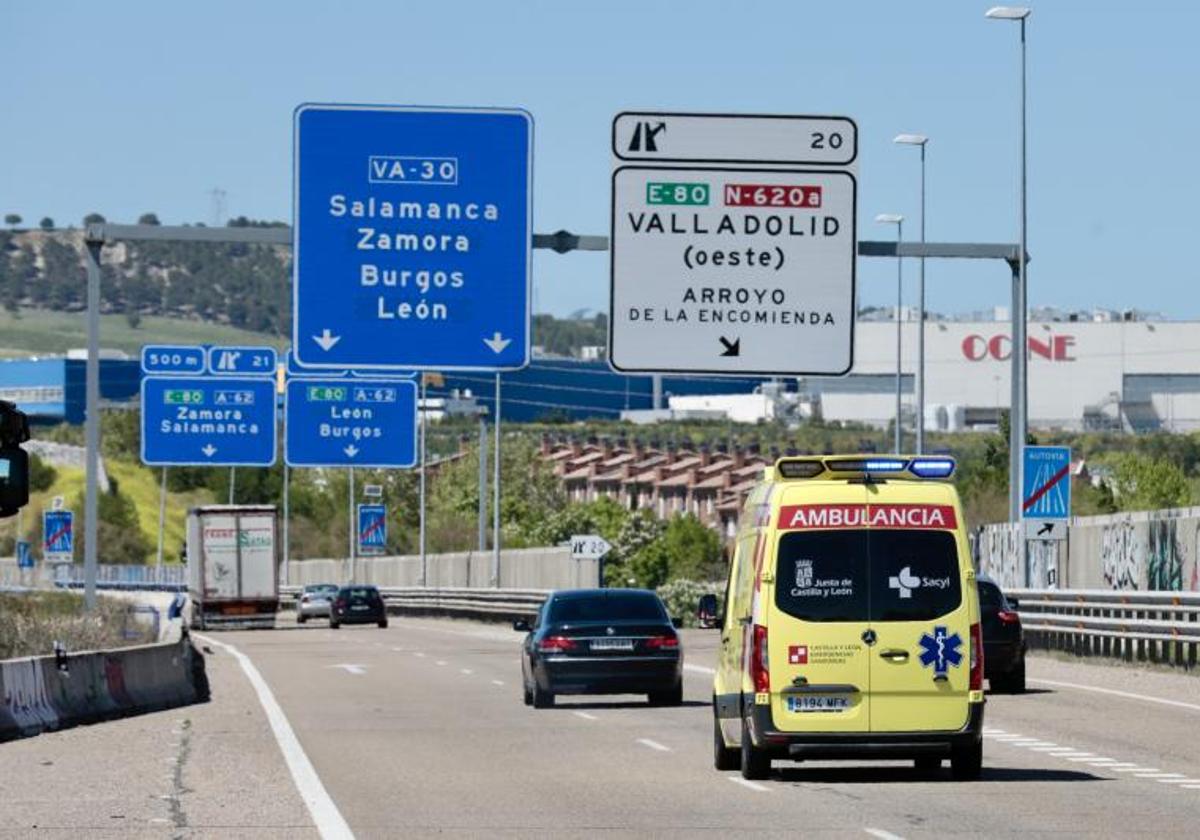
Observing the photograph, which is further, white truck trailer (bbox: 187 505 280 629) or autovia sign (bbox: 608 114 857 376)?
white truck trailer (bbox: 187 505 280 629)

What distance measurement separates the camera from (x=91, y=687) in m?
28.9

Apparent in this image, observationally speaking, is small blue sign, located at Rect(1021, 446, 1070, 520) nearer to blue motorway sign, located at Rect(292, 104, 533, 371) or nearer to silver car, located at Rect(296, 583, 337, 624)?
blue motorway sign, located at Rect(292, 104, 533, 371)

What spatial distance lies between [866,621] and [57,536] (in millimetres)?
46712

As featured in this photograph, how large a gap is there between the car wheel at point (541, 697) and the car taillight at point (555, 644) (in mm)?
429

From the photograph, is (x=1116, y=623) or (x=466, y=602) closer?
(x=1116, y=623)

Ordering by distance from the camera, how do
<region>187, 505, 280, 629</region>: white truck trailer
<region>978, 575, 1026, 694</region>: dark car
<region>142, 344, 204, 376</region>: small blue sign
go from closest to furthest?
1. <region>978, 575, 1026, 694</region>: dark car
2. <region>142, 344, 204, 376</region>: small blue sign
3. <region>187, 505, 280, 629</region>: white truck trailer

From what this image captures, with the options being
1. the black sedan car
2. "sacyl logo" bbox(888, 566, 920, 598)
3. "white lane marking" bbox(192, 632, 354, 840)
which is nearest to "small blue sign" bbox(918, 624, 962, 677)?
"sacyl logo" bbox(888, 566, 920, 598)

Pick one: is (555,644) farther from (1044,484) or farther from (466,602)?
(466,602)

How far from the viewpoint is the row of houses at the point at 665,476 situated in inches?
5935

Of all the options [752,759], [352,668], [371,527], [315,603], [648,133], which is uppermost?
[648,133]

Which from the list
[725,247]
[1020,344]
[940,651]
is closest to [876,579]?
[940,651]

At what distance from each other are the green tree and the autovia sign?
5433 centimetres

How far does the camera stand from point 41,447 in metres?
154

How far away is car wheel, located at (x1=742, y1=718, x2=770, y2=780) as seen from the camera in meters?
19.3
